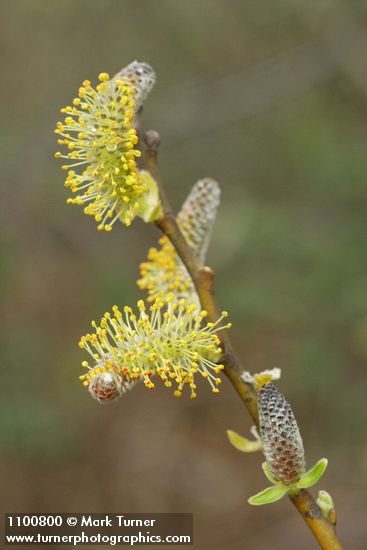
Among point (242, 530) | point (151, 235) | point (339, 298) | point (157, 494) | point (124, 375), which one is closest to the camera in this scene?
point (124, 375)

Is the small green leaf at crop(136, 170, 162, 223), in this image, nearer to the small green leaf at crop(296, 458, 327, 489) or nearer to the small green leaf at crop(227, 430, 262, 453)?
the small green leaf at crop(227, 430, 262, 453)

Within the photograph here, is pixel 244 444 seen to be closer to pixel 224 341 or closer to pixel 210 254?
pixel 224 341

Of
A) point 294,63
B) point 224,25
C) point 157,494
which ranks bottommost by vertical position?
point 157,494

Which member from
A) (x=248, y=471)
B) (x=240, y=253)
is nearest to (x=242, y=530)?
(x=248, y=471)

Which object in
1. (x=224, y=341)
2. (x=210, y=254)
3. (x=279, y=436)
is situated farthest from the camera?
(x=210, y=254)

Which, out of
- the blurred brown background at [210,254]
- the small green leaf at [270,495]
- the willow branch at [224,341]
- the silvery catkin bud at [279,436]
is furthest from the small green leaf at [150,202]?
the blurred brown background at [210,254]

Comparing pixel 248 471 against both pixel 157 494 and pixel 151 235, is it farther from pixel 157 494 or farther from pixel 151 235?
pixel 151 235

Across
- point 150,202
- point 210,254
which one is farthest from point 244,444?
point 210,254
